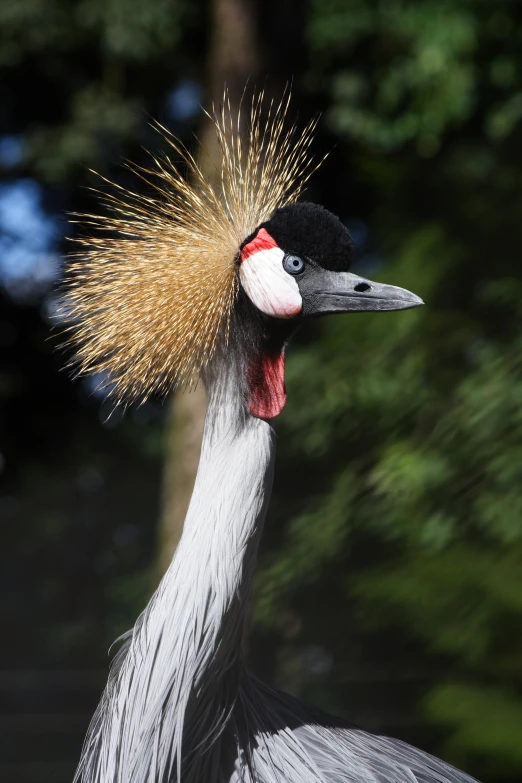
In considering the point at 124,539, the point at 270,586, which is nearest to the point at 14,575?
the point at 124,539

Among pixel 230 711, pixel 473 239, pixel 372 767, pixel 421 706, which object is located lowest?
pixel 421 706

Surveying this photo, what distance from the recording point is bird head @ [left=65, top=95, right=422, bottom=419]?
1104mm

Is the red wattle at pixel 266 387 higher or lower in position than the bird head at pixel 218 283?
lower

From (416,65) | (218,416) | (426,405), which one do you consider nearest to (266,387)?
(218,416)

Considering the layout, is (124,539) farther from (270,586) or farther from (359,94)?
(359,94)

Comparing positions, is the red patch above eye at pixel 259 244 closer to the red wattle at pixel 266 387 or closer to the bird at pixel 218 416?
the bird at pixel 218 416

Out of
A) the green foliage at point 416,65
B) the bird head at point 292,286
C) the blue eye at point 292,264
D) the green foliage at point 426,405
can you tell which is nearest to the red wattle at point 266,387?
the bird head at point 292,286

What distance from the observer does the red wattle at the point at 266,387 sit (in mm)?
1095

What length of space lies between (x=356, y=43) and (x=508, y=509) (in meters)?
1.90

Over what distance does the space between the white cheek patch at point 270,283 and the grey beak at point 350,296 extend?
0.08 feet

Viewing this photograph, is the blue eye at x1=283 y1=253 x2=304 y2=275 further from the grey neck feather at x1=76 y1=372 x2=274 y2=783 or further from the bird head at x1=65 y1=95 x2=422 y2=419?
the grey neck feather at x1=76 y1=372 x2=274 y2=783

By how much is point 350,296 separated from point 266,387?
Answer: 148mm

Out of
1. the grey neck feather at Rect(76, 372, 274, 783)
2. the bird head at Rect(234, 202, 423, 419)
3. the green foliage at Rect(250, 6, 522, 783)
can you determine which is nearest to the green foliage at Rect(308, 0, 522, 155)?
the green foliage at Rect(250, 6, 522, 783)

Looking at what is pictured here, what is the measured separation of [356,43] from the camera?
321cm
